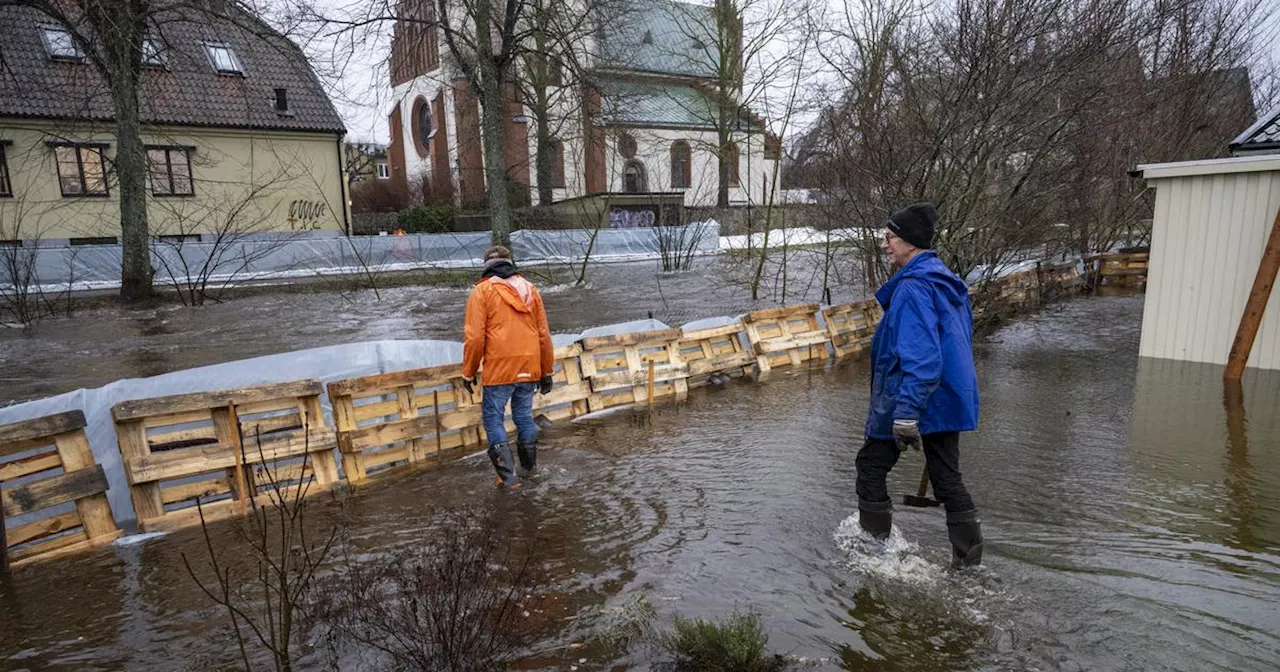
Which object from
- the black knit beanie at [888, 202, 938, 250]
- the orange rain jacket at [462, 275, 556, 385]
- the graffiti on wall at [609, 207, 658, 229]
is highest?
the graffiti on wall at [609, 207, 658, 229]

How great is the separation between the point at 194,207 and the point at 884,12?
23.0m

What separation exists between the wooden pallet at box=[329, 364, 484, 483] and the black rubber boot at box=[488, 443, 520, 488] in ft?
3.15

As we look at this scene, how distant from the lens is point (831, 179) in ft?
43.5

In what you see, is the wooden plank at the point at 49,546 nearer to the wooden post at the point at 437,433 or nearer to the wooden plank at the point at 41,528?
the wooden plank at the point at 41,528

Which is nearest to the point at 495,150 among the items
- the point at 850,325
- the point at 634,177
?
the point at 850,325

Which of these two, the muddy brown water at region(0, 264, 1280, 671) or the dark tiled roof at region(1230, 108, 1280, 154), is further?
the dark tiled roof at region(1230, 108, 1280, 154)

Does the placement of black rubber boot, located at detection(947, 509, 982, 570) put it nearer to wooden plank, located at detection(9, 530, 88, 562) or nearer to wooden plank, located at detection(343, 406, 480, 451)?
wooden plank, located at detection(343, 406, 480, 451)

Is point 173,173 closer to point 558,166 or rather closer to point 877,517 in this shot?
point 558,166

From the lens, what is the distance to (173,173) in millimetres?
25109

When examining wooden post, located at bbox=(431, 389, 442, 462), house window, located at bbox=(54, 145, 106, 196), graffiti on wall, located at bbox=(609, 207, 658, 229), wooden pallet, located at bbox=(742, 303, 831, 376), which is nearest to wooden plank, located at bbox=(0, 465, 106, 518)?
wooden post, located at bbox=(431, 389, 442, 462)

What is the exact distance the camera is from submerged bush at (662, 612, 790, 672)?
9.52 ft

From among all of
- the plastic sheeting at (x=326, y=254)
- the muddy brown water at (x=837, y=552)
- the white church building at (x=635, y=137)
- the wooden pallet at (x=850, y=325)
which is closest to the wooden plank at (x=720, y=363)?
the muddy brown water at (x=837, y=552)

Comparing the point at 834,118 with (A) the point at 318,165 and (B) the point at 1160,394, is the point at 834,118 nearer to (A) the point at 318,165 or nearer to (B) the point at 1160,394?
(B) the point at 1160,394

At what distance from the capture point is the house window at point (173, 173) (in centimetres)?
2466
